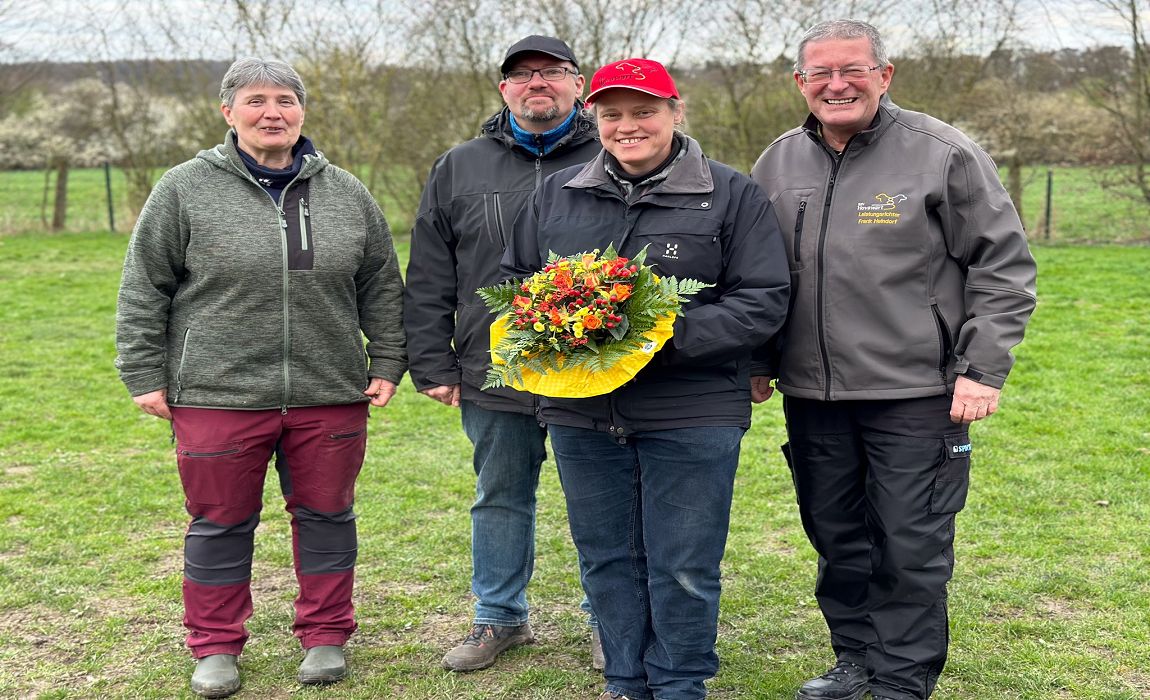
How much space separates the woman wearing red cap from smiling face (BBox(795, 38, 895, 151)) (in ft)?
1.22

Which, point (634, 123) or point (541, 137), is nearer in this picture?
point (634, 123)

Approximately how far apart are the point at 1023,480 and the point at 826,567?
2840 millimetres

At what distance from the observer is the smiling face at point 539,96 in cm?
384

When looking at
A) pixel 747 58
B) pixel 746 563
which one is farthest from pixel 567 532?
pixel 747 58

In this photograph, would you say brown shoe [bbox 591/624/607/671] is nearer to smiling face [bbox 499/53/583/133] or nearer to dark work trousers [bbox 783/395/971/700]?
dark work trousers [bbox 783/395/971/700]

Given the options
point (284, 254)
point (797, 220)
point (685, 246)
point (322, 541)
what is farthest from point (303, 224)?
point (797, 220)

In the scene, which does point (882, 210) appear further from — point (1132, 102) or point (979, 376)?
point (1132, 102)

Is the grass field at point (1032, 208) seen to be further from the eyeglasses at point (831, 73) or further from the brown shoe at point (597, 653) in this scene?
the brown shoe at point (597, 653)

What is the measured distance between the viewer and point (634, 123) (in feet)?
10.7

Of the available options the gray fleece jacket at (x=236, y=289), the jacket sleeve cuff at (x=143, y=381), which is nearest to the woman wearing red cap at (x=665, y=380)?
the gray fleece jacket at (x=236, y=289)

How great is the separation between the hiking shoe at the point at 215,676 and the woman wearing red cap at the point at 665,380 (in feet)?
4.47

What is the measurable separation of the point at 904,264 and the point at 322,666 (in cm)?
244

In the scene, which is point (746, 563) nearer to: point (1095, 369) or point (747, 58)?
point (1095, 369)

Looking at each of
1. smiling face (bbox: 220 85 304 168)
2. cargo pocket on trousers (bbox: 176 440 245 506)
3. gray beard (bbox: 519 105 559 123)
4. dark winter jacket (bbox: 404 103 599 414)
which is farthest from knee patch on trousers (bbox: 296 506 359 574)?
gray beard (bbox: 519 105 559 123)
